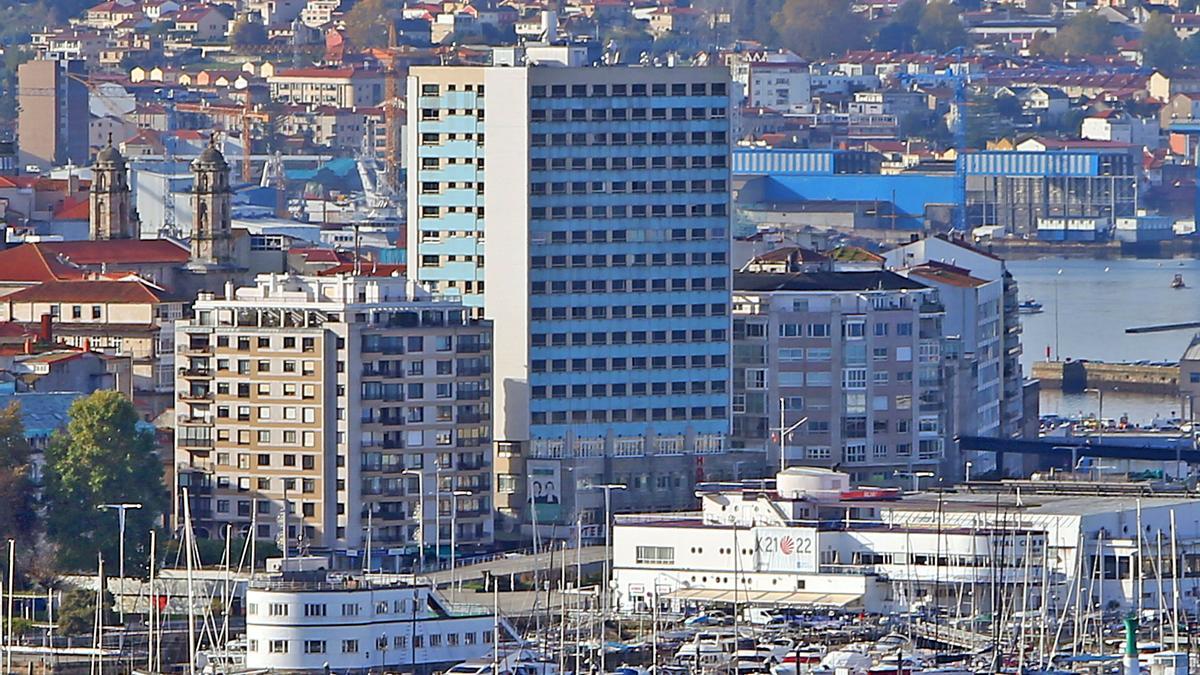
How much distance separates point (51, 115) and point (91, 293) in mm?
34165

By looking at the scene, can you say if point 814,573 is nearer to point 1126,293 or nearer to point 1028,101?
point 1126,293

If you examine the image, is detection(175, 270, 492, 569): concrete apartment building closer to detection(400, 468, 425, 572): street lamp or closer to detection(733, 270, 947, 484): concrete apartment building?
detection(400, 468, 425, 572): street lamp

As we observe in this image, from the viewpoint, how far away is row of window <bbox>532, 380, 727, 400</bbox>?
109 feet

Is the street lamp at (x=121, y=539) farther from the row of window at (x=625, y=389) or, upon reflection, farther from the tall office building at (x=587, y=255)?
the row of window at (x=625, y=389)

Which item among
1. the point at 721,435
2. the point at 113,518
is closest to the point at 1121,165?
the point at 721,435

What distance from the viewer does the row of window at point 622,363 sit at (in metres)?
33.2

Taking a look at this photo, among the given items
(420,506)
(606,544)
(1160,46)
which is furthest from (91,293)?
(1160,46)

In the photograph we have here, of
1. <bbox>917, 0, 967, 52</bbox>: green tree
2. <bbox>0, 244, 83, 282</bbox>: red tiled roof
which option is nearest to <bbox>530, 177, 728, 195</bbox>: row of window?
<bbox>0, 244, 83, 282</bbox>: red tiled roof

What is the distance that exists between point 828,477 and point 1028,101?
200ft

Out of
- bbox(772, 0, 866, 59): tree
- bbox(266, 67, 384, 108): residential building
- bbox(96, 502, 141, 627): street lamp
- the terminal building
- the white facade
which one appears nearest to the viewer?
the white facade

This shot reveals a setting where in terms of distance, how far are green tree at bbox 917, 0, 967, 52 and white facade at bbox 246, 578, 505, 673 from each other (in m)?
74.1

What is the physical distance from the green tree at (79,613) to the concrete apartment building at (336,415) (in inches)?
176

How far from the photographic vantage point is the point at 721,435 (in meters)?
33.7

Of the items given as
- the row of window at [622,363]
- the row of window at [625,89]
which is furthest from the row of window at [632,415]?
the row of window at [625,89]
